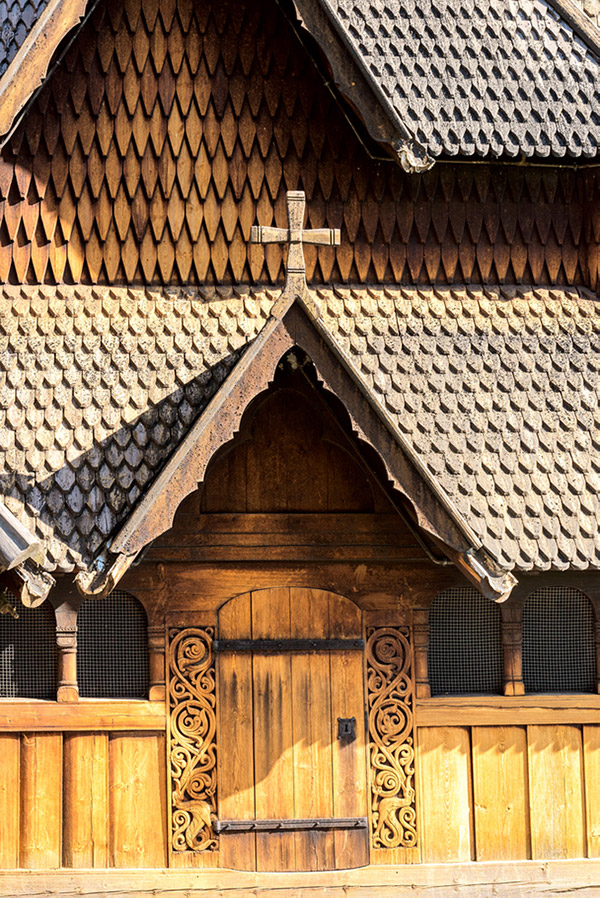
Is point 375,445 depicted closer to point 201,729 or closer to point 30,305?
point 201,729

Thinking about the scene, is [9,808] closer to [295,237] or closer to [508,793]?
[508,793]

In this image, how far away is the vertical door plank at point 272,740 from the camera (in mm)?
7418

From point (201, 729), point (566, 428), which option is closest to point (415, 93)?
point (566, 428)

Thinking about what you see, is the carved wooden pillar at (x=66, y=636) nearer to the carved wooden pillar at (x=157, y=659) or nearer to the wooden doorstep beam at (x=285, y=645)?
the carved wooden pillar at (x=157, y=659)

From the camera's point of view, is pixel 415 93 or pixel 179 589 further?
pixel 415 93

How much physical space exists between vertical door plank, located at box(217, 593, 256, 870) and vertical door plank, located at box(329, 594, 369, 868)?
0.54 metres

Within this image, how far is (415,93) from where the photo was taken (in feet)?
27.1

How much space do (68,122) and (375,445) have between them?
3.34 meters

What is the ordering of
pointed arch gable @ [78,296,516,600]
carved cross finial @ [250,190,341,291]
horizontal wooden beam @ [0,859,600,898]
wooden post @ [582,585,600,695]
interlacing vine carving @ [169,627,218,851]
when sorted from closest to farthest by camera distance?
1. pointed arch gable @ [78,296,516,600]
2. carved cross finial @ [250,190,341,291]
3. horizontal wooden beam @ [0,859,600,898]
4. interlacing vine carving @ [169,627,218,851]
5. wooden post @ [582,585,600,695]

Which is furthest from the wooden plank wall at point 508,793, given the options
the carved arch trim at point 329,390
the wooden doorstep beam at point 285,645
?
→ the carved arch trim at point 329,390

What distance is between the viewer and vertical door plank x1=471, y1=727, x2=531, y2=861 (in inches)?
296


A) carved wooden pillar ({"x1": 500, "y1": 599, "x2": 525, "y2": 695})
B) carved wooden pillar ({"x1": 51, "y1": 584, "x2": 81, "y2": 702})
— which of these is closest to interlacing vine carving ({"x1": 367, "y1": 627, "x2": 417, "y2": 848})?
carved wooden pillar ({"x1": 500, "y1": 599, "x2": 525, "y2": 695})

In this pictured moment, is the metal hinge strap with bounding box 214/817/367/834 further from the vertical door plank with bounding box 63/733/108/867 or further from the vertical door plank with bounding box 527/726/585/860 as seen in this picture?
the vertical door plank with bounding box 527/726/585/860

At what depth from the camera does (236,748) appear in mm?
7453
